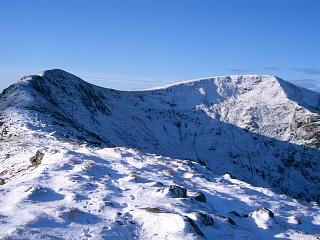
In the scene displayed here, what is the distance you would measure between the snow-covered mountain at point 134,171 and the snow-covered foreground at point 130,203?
59 millimetres

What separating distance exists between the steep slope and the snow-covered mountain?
373mm

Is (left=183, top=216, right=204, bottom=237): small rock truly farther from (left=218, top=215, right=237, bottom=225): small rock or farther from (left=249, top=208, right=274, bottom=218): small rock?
(left=249, top=208, right=274, bottom=218): small rock

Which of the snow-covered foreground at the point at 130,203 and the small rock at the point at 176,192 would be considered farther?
the small rock at the point at 176,192

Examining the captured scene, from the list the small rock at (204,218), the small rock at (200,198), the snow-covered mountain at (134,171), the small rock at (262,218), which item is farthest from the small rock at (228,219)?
the small rock at (200,198)

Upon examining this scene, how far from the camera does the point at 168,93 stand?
125 m

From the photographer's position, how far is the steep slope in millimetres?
91812

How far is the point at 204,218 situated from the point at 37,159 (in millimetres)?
13360

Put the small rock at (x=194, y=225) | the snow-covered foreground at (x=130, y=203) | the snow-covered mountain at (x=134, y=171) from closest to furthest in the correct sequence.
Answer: the snow-covered foreground at (x=130, y=203) → the small rock at (x=194, y=225) → the snow-covered mountain at (x=134, y=171)

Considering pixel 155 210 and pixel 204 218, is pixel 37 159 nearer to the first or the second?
pixel 155 210

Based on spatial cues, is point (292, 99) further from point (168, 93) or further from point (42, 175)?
point (42, 175)

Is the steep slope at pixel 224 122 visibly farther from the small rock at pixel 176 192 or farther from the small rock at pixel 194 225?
the small rock at pixel 194 225

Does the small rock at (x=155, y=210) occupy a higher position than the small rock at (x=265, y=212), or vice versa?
the small rock at (x=155, y=210)

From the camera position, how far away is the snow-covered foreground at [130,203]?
46.9 ft

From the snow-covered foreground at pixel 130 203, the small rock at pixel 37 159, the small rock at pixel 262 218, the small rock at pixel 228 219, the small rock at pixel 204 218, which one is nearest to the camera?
the snow-covered foreground at pixel 130 203
